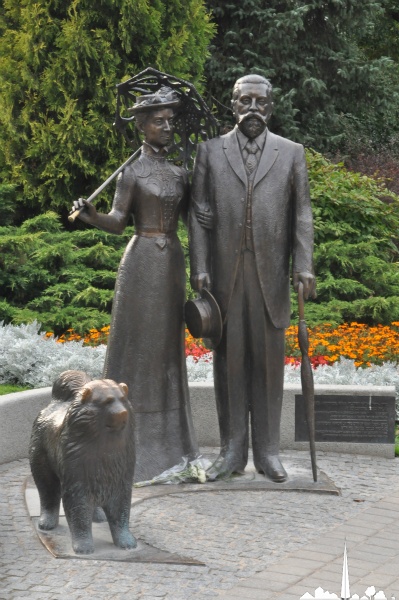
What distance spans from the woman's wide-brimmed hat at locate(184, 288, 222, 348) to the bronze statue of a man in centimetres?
9

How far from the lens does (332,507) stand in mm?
7004

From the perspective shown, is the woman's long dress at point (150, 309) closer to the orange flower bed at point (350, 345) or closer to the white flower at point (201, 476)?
the white flower at point (201, 476)

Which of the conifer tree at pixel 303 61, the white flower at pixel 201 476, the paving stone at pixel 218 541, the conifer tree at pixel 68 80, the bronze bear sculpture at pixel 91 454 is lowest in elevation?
the paving stone at pixel 218 541

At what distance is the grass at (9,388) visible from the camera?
9.02m

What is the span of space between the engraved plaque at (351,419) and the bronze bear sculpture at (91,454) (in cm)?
284

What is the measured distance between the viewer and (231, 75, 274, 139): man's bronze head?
24.0 ft

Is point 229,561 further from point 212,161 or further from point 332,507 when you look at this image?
point 212,161

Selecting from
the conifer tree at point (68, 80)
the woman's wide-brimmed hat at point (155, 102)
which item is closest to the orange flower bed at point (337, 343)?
the conifer tree at point (68, 80)

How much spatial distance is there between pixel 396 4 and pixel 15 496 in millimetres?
17029

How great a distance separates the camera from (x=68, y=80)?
13352mm

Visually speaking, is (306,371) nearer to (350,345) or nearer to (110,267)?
(350,345)

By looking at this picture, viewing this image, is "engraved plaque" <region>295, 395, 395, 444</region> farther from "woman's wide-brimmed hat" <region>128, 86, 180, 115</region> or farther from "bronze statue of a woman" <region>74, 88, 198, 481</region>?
"woman's wide-brimmed hat" <region>128, 86, 180, 115</region>

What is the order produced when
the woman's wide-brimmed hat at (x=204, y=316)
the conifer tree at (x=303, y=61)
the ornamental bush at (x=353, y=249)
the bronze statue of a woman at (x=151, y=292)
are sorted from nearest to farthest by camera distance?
1. the woman's wide-brimmed hat at (x=204, y=316)
2. the bronze statue of a woman at (x=151, y=292)
3. the ornamental bush at (x=353, y=249)
4. the conifer tree at (x=303, y=61)

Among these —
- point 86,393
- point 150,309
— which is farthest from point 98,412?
point 150,309
